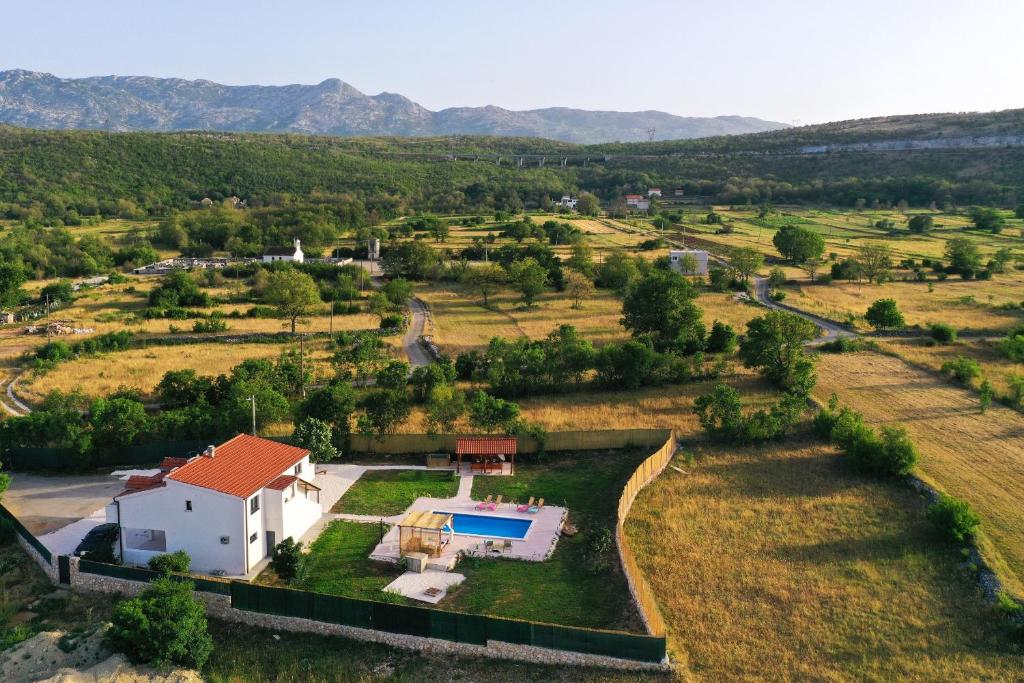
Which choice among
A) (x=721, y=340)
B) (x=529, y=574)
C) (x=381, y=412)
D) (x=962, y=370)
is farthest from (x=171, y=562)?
(x=962, y=370)

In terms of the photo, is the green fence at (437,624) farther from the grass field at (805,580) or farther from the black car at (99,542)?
the black car at (99,542)

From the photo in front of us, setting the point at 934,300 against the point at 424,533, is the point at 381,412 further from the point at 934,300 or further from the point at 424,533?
the point at 934,300

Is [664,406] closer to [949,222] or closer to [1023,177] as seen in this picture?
[949,222]

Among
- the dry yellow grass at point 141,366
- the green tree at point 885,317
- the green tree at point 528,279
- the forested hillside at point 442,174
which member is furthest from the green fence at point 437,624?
the forested hillside at point 442,174

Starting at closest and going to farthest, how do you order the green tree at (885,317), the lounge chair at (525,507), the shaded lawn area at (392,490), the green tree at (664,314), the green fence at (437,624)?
the green fence at (437,624)
the lounge chair at (525,507)
the shaded lawn area at (392,490)
the green tree at (664,314)
the green tree at (885,317)

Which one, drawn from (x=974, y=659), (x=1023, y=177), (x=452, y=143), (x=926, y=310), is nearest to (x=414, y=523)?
(x=974, y=659)

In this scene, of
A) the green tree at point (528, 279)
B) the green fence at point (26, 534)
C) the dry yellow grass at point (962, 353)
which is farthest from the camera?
the green tree at point (528, 279)
